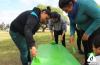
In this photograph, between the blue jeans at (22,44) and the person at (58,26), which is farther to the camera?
the person at (58,26)

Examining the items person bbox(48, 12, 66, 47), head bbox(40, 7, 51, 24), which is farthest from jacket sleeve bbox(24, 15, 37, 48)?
person bbox(48, 12, 66, 47)

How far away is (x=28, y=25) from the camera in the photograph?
5.69 m

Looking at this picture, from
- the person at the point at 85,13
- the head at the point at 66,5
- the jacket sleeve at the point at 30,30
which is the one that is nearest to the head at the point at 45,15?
the jacket sleeve at the point at 30,30

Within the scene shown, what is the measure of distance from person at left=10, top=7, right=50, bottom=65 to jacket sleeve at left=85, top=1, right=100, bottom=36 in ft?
2.16

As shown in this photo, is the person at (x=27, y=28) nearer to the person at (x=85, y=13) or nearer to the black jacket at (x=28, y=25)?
the black jacket at (x=28, y=25)

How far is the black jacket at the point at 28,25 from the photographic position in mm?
5570

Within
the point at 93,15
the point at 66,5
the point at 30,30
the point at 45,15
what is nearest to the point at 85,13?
the point at 93,15

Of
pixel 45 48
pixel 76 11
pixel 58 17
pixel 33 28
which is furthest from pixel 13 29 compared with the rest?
pixel 58 17

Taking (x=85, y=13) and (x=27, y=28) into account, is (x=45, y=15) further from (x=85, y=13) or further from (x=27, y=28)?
(x=85, y=13)

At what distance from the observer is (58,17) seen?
Result: 9.11 meters

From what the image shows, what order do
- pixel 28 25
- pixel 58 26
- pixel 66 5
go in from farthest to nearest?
pixel 58 26 < pixel 28 25 < pixel 66 5

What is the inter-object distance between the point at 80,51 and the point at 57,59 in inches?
169

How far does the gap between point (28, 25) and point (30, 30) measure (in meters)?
0.10

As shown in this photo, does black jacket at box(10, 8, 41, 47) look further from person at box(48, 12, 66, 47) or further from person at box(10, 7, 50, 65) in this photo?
person at box(48, 12, 66, 47)
